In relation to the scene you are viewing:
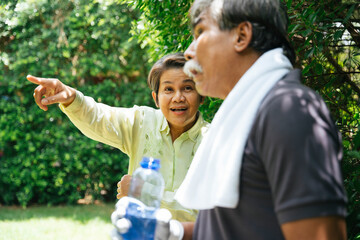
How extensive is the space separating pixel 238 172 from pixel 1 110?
6.76 meters

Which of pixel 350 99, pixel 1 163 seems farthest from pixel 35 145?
pixel 350 99

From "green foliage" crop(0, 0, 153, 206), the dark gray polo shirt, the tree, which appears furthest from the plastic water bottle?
"green foliage" crop(0, 0, 153, 206)

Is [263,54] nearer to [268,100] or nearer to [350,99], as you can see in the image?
[268,100]

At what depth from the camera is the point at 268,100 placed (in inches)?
45.9

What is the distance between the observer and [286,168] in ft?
3.42

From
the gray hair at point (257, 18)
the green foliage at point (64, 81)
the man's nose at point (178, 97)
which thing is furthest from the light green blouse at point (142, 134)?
the green foliage at point (64, 81)

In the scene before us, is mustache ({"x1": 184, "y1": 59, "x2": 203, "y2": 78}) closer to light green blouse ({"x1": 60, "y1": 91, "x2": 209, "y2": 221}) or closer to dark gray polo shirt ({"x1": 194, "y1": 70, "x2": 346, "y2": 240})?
dark gray polo shirt ({"x1": 194, "y1": 70, "x2": 346, "y2": 240})

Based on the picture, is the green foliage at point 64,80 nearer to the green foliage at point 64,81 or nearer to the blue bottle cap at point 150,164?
the green foliage at point 64,81

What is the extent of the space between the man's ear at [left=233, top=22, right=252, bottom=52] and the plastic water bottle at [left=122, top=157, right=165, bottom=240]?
498mm

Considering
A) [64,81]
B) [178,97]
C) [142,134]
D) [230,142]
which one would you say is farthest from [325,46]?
[64,81]

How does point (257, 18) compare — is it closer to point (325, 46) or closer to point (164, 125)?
point (325, 46)

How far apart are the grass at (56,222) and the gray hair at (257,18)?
15.9 feet

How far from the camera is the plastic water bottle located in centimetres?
134

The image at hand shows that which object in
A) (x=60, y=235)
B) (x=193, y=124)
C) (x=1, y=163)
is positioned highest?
(x=193, y=124)
